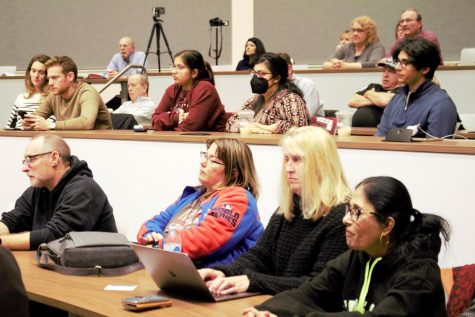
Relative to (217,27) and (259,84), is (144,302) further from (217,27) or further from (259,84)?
(217,27)

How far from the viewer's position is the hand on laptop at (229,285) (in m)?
2.91

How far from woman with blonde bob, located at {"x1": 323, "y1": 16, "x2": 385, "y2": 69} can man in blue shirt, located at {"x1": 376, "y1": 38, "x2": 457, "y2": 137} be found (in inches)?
123

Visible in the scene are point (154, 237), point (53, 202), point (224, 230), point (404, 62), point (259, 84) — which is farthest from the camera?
point (259, 84)

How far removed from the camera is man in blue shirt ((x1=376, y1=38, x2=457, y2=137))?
4.75 metres

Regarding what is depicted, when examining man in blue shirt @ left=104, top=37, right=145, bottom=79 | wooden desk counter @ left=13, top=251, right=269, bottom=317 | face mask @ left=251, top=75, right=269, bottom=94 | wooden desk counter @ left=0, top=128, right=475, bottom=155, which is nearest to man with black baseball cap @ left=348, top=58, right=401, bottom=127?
wooden desk counter @ left=0, top=128, right=475, bottom=155

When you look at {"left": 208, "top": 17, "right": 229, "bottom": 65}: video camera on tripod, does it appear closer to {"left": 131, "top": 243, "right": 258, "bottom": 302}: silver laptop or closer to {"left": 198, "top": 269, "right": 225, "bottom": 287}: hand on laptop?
{"left": 198, "top": 269, "right": 225, "bottom": 287}: hand on laptop

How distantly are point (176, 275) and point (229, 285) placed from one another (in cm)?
20

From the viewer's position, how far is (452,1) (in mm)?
10938

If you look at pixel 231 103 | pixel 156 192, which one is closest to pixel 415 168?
pixel 156 192

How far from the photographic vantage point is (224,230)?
11.2ft

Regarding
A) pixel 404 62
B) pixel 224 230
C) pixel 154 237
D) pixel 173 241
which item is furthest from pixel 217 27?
pixel 224 230

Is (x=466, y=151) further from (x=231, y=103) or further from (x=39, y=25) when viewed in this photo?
(x=39, y=25)

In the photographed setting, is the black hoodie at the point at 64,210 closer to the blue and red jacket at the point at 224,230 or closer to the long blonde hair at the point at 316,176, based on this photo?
the blue and red jacket at the point at 224,230

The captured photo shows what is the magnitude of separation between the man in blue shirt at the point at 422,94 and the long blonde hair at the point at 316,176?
1799 millimetres
